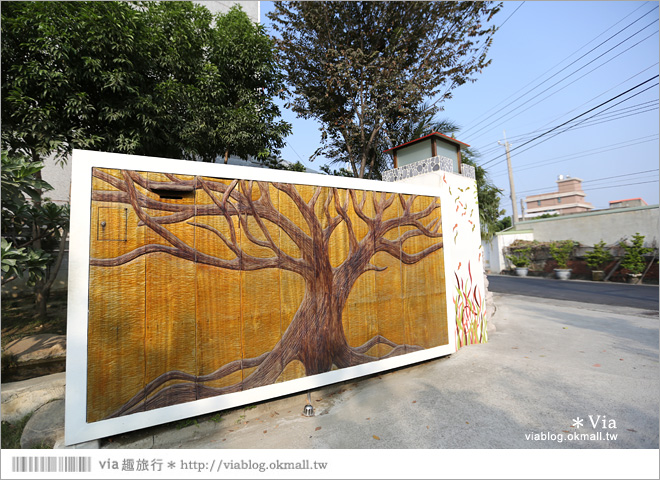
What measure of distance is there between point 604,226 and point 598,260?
2.33 meters

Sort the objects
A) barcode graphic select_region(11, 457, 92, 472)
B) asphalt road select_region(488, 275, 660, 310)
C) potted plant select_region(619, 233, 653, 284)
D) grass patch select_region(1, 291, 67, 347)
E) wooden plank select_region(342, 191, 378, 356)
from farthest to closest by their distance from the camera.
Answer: potted plant select_region(619, 233, 653, 284) < asphalt road select_region(488, 275, 660, 310) < grass patch select_region(1, 291, 67, 347) < wooden plank select_region(342, 191, 378, 356) < barcode graphic select_region(11, 457, 92, 472)

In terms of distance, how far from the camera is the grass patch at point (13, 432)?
8.11 ft

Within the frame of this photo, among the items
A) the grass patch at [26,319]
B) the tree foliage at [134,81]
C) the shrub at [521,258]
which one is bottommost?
the grass patch at [26,319]

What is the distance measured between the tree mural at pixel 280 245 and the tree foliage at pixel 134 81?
337 cm

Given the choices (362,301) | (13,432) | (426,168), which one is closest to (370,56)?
(426,168)

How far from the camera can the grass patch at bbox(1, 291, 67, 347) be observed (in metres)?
4.90

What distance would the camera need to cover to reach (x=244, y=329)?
9.18ft

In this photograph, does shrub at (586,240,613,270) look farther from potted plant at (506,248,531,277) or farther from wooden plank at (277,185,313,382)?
wooden plank at (277,185,313,382)

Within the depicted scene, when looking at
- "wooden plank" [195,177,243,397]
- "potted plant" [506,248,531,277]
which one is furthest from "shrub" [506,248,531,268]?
"wooden plank" [195,177,243,397]

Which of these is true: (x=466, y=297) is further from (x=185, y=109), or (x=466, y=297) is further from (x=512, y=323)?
(x=185, y=109)

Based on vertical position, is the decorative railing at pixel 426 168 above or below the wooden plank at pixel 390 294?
above

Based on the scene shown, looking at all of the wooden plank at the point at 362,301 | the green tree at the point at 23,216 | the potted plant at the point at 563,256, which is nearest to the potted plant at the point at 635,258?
the potted plant at the point at 563,256

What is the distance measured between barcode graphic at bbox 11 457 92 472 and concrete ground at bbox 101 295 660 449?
23cm

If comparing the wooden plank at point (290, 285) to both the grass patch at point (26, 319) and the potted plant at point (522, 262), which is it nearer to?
the grass patch at point (26, 319)
